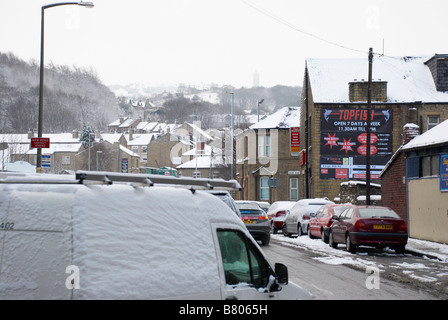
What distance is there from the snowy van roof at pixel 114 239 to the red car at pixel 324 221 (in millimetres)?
18128

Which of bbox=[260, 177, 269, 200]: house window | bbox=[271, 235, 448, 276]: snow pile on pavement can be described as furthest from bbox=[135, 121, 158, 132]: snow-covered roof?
bbox=[271, 235, 448, 276]: snow pile on pavement

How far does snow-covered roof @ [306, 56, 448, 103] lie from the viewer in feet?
141

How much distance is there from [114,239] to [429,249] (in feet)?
59.4

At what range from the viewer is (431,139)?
24688mm

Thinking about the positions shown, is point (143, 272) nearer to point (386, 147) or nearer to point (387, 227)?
point (387, 227)

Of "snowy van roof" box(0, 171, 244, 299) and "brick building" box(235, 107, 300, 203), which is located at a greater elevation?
"brick building" box(235, 107, 300, 203)

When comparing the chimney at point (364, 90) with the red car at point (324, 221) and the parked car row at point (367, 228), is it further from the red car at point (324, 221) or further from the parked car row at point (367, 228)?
the parked car row at point (367, 228)

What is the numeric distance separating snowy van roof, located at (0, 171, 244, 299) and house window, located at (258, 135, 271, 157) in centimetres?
5250

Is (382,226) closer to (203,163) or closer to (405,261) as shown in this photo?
(405,261)

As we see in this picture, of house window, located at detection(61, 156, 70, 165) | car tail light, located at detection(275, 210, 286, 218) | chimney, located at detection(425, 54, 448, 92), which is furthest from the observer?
house window, located at detection(61, 156, 70, 165)

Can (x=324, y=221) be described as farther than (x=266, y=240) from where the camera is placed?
Yes

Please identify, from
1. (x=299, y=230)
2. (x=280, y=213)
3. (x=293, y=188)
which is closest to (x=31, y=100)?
(x=293, y=188)

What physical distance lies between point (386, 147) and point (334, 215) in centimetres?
2225

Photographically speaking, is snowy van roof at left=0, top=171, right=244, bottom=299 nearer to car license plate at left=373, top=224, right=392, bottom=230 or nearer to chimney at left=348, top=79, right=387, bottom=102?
car license plate at left=373, top=224, right=392, bottom=230
